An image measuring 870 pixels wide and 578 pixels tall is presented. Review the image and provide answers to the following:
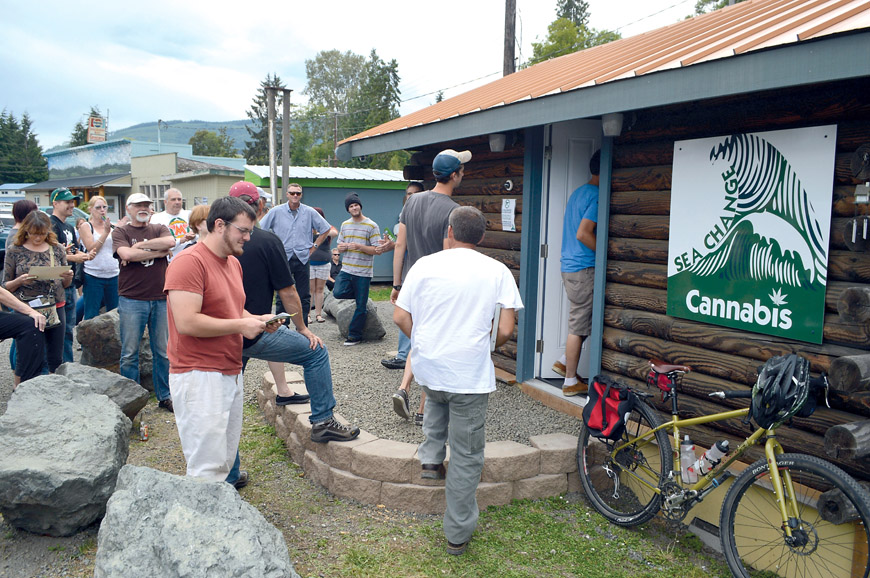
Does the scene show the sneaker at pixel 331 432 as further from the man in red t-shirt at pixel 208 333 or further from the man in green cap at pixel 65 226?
the man in green cap at pixel 65 226

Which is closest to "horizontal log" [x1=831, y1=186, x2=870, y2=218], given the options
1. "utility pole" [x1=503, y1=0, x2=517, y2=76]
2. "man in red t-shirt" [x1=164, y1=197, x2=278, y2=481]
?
"man in red t-shirt" [x1=164, y1=197, x2=278, y2=481]

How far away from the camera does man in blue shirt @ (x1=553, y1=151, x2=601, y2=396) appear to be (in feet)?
17.4

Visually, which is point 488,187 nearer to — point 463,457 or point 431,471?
point 431,471

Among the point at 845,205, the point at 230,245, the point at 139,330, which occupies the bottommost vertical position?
the point at 139,330

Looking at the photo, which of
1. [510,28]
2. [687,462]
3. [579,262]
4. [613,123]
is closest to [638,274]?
[579,262]

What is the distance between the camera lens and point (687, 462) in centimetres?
388

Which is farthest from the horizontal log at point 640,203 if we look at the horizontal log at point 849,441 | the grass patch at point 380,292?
the grass patch at point 380,292

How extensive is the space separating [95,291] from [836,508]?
24.8 ft

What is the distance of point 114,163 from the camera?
46.9 metres

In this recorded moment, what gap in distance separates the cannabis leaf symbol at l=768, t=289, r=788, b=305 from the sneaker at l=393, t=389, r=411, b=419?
2.59m

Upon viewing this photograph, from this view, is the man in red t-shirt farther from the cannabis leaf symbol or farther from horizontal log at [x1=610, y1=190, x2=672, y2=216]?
the cannabis leaf symbol

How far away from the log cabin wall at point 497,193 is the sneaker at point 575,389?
0.83 metres

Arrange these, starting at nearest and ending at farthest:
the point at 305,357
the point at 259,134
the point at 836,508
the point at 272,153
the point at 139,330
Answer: the point at 836,508 < the point at 305,357 < the point at 139,330 < the point at 272,153 < the point at 259,134

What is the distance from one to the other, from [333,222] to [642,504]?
11987 millimetres
